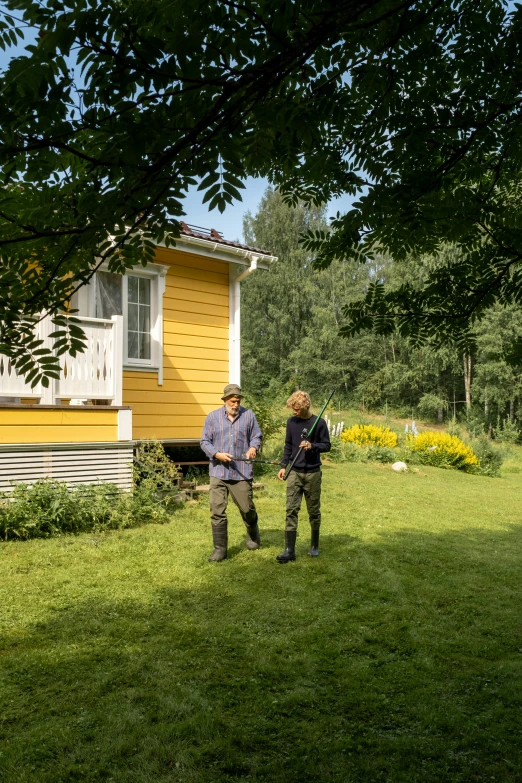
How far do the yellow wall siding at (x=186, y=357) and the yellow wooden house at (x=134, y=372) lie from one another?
0.07 feet

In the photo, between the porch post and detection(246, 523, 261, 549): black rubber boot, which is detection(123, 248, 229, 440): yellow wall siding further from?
detection(246, 523, 261, 549): black rubber boot

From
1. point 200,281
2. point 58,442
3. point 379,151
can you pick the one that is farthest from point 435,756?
point 200,281

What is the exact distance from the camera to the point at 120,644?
4.95 metres

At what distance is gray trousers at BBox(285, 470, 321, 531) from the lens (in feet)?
24.6

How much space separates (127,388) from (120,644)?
716cm

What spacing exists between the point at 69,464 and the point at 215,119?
25.7ft

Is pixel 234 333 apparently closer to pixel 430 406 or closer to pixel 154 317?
pixel 154 317

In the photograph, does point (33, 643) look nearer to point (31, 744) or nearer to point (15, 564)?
point (31, 744)

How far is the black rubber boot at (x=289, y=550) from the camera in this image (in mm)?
7477

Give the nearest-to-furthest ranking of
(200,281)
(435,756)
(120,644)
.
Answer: (435,756) < (120,644) < (200,281)

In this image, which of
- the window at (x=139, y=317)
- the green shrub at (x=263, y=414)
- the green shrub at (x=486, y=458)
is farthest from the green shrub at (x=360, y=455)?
the window at (x=139, y=317)

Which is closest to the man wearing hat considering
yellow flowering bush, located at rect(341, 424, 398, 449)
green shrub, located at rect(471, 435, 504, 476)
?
green shrub, located at rect(471, 435, 504, 476)

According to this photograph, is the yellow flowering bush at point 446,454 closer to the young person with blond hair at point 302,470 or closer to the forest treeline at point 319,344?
the young person with blond hair at point 302,470

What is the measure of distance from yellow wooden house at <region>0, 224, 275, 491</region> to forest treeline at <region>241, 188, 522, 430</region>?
2955 cm
